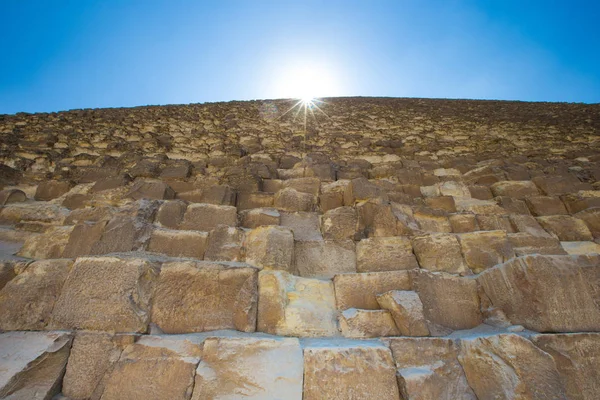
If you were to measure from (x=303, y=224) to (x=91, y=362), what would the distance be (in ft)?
6.43

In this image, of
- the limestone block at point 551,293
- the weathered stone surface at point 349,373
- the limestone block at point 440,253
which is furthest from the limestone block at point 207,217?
the limestone block at point 551,293

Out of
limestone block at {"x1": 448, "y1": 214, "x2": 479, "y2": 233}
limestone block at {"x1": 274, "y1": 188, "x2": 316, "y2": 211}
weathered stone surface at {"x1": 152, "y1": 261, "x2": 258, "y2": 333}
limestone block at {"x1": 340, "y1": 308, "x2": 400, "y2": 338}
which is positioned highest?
limestone block at {"x1": 274, "y1": 188, "x2": 316, "y2": 211}

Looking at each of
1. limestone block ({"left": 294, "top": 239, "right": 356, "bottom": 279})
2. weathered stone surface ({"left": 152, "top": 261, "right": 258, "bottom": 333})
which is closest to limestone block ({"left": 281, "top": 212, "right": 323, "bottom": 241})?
limestone block ({"left": 294, "top": 239, "right": 356, "bottom": 279})

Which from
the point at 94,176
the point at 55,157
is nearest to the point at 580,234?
the point at 94,176

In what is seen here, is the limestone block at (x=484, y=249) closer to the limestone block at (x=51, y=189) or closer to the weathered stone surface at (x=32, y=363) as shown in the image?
the weathered stone surface at (x=32, y=363)

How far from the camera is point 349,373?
154 centimetres

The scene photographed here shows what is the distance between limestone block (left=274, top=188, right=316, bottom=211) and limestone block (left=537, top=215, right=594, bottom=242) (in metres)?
2.47

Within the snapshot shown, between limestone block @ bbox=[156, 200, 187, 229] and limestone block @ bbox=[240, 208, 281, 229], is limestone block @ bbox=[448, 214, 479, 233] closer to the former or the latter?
limestone block @ bbox=[240, 208, 281, 229]

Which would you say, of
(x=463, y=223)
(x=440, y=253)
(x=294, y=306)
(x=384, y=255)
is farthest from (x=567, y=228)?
(x=294, y=306)

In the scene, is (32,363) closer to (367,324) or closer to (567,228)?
(367,324)

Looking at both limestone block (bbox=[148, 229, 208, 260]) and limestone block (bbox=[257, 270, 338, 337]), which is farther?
limestone block (bbox=[148, 229, 208, 260])

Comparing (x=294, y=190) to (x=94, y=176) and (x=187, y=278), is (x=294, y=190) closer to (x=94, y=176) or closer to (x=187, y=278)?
(x=187, y=278)

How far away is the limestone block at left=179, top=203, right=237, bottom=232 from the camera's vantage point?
2.87 meters

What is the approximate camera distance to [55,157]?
14.9ft
